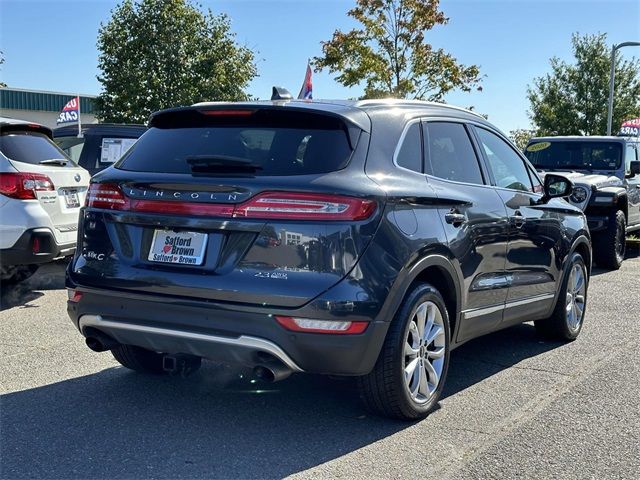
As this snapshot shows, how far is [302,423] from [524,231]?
88.6 inches

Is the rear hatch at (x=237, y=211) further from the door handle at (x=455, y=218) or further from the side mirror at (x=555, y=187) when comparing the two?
the side mirror at (x=555, y=187)

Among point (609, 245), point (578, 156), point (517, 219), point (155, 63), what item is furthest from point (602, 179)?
point (155, 63)

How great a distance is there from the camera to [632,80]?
33.4m

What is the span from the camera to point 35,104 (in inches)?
1668

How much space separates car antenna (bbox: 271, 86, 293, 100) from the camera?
15.7ft

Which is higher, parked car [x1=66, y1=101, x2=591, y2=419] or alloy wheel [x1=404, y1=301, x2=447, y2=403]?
parked car [x1=66, y1=101, x2=591, y2=419]

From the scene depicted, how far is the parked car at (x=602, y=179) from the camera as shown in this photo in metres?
10.8

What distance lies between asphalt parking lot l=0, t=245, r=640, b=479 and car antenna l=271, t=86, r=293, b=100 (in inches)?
71.8

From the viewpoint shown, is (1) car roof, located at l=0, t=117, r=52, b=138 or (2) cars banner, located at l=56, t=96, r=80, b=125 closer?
(1) car roof, located at l=0, t=117, r=52, b=138

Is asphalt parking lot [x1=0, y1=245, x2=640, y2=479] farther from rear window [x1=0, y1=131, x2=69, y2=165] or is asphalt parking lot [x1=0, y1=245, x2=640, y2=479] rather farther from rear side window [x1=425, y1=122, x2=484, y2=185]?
rear window [x1=0, y1=131, x2=69, y2=165]

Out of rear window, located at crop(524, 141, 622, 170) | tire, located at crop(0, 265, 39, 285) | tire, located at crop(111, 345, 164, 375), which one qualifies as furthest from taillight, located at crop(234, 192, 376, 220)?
rear window, located at crop(524, 141, 622, 170)

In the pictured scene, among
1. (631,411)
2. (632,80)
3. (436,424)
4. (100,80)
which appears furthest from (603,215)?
(632,80)

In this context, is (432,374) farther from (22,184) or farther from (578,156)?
(578,156)

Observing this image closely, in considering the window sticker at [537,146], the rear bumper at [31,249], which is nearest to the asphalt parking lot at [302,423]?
the rear bumper at [31,249]
